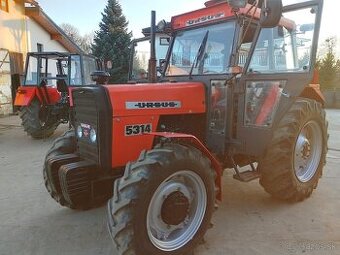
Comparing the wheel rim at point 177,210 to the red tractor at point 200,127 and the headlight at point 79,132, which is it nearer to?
the red tractor at point 200,127

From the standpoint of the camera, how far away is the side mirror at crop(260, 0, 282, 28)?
333 centimetres

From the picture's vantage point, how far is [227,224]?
3.93 meters

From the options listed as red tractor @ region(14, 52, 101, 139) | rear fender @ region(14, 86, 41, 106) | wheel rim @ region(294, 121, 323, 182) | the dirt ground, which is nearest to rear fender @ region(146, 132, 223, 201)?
the dirt ground

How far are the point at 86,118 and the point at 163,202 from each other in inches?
45.0

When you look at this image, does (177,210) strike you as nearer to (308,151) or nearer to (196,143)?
(196,143)

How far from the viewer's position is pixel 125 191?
2.92 meters

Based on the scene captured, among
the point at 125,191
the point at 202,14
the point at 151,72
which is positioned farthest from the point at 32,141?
the point at 125,191

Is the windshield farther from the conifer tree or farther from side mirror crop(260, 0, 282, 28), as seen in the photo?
the conifer tree

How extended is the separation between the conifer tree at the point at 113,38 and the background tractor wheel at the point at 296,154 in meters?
18.7

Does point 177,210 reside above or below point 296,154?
below

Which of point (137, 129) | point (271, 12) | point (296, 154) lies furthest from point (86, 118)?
point (296, 154)

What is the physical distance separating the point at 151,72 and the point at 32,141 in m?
5.91

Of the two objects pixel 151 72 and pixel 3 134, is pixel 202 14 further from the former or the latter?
pixel 3 134

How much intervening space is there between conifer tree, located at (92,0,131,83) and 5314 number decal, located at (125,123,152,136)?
63.3ft
